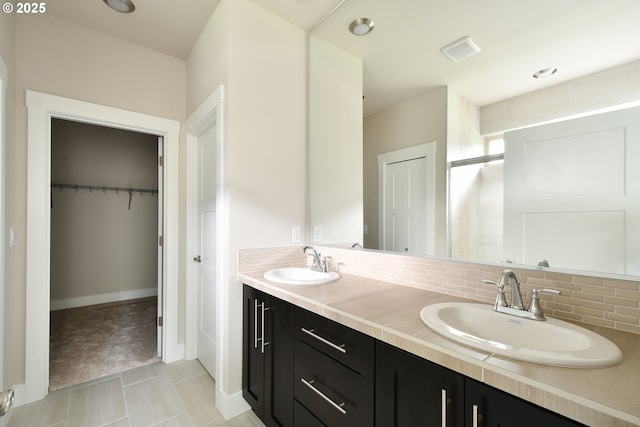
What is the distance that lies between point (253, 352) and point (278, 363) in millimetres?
287

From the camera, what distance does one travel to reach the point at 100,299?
12.7ft

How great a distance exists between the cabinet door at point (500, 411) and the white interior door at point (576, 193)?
2.04 ft

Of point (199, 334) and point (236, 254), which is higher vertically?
point (236, 254)

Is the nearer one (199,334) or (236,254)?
(236,254)

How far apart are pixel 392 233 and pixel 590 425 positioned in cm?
111

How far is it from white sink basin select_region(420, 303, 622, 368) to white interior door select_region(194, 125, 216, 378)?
1.73 metres

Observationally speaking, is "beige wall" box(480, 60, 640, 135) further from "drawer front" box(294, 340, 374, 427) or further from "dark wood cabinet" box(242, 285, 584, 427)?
"drawer front" box(294, 340, 374, 427)

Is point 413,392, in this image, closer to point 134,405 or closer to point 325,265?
point 325,265

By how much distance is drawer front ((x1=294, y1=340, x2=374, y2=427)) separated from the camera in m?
1.01

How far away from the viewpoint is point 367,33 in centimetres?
173

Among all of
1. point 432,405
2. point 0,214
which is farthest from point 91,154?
point 432,405

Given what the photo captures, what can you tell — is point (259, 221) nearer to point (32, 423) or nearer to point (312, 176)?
point (312, 176)

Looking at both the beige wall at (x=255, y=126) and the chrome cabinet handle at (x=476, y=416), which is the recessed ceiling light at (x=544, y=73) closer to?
the chrome cabinet handle at (x=476, y=416)

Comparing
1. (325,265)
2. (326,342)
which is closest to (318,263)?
(325,265)
